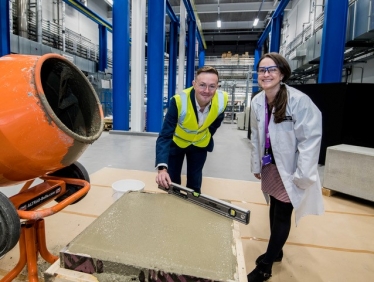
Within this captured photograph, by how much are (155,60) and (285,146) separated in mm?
5529

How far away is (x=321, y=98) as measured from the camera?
4.02m

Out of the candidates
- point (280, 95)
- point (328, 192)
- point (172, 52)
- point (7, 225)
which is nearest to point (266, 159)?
point (280, 95)

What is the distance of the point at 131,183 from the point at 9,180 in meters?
0.85

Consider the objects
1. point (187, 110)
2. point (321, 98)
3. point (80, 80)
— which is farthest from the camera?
point (321, 98)

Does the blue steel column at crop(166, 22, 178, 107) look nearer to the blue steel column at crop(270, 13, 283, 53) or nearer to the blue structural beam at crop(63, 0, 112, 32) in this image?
the blue structural beam at crop(63, 0, 112, 32)

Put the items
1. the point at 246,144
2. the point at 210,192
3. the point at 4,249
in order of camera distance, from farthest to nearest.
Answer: the point at 246,144 → the point at 210,192 → the point at 4,249

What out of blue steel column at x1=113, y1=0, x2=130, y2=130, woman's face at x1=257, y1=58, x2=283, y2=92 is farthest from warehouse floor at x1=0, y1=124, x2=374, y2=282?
blue steel column at x1=113, y1=0, x2=130, y2=130

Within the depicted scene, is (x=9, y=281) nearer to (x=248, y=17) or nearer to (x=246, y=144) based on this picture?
(x=246, y=144)

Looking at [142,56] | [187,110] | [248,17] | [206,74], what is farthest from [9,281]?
[248,17]

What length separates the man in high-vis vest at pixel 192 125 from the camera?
165cm

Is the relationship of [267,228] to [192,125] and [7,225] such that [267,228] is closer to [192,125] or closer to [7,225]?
[192,125]

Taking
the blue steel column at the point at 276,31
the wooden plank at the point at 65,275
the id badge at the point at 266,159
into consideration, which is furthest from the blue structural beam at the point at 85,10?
the wooden plank at the point at 65,275

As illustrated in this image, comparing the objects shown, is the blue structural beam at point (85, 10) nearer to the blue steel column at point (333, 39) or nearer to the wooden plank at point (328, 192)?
the blue steel column at point (333, 39)

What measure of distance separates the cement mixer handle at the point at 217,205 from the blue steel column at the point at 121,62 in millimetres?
5395
